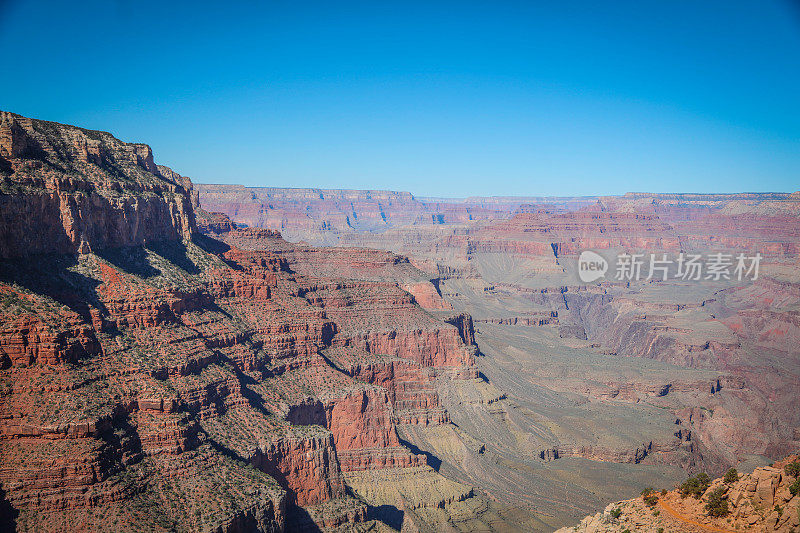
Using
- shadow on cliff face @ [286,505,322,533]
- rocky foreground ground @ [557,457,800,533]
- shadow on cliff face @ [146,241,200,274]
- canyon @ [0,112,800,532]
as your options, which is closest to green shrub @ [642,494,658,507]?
rocky foreground ground @ [557,457,800,533]

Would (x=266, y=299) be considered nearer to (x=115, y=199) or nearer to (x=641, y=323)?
(x=115, y=199)

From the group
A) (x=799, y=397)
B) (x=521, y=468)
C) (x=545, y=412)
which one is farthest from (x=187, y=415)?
(x=799, y=397)

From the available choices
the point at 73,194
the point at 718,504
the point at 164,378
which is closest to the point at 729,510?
the point at 718,504

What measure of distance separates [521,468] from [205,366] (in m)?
46.8

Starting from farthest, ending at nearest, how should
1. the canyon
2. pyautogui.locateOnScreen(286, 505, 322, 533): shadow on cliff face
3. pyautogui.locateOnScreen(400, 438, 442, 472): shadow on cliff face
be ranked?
pyautogui.locateOnScreen(400, 438, 442, 472): shadow on cliff face, pyautogui.locateOnScreen(286, 505, 322, 533): shadow on cliff face, the canyon

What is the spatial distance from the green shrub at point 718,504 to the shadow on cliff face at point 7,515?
116 feet

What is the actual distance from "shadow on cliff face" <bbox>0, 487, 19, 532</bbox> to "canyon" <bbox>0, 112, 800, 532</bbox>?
0.19 metres

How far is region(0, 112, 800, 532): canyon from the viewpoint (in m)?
39.9

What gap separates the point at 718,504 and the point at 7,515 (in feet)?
119

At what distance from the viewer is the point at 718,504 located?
27.6m

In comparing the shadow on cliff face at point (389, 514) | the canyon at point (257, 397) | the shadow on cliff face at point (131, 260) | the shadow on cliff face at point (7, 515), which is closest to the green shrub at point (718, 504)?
the canyon at point (257, 397)

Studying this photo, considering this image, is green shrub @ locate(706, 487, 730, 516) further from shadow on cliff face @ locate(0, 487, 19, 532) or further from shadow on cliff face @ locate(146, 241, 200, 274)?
shadow on cliff face @ locate(146, 241, 200, 274)

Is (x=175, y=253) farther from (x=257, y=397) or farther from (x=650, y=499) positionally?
(x=650, y=499)

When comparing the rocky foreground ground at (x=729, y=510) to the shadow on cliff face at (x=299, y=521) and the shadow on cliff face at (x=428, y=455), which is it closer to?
the shadow on cliff face at (x=299, y=521)
